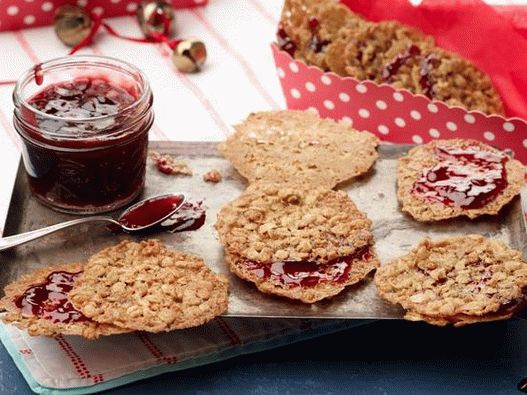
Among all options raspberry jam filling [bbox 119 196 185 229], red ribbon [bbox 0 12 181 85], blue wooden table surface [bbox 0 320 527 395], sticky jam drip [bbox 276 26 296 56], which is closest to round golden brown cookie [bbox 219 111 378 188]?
raspberry jam filling [bbox 119 196 185 229]

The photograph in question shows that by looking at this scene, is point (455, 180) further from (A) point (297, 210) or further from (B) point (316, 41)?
(B) point (316, 41)

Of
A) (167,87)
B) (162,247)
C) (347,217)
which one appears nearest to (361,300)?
(347,217)

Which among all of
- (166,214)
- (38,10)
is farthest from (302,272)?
(38,10)

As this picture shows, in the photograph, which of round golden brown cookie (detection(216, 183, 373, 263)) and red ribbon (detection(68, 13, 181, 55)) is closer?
round golden brown cookie (detection(216, 183, 373, 263))

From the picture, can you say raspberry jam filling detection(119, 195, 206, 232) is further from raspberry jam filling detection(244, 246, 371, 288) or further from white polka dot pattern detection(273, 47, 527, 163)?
white polka dot pattern detection(273, 47, 527, 163)

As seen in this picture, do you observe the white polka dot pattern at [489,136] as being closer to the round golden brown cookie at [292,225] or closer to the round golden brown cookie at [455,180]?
the round golden brown cookie at [455,180]
